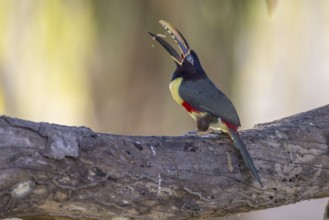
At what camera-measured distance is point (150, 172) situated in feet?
9.86

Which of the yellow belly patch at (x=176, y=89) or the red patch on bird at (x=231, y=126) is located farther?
the yellow belly patch at (x=176, y=89)

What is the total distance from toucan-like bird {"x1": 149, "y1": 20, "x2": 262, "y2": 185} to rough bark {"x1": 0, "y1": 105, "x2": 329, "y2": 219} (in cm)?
8

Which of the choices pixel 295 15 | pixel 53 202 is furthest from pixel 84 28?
pixel 53 202

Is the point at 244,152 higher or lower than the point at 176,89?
lower

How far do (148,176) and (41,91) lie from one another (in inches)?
167

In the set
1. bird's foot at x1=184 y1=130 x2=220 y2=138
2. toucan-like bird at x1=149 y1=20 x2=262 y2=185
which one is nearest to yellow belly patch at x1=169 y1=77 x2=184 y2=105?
toucan-like bird at x1=149 y1=20 x2=262 y2=185

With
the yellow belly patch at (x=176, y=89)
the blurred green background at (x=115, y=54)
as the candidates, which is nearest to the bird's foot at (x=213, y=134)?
the yellow belly patch at (x=176, y=89)

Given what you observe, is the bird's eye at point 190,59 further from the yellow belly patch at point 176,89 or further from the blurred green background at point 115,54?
the blurred green background at point 115,54

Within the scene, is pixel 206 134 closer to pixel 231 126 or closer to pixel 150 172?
pixel 231 126

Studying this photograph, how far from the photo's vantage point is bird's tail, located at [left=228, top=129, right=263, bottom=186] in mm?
3189

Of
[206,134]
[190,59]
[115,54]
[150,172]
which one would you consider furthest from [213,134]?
[115,54]

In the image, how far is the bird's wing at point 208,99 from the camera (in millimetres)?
3402

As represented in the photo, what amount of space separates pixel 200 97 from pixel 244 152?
355 millimetres

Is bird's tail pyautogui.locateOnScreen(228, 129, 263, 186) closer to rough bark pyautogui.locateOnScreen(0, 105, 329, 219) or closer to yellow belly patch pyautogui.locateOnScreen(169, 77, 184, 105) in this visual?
rough bark pyautogui.locateOnScreen(0, 105, 329, 219)
